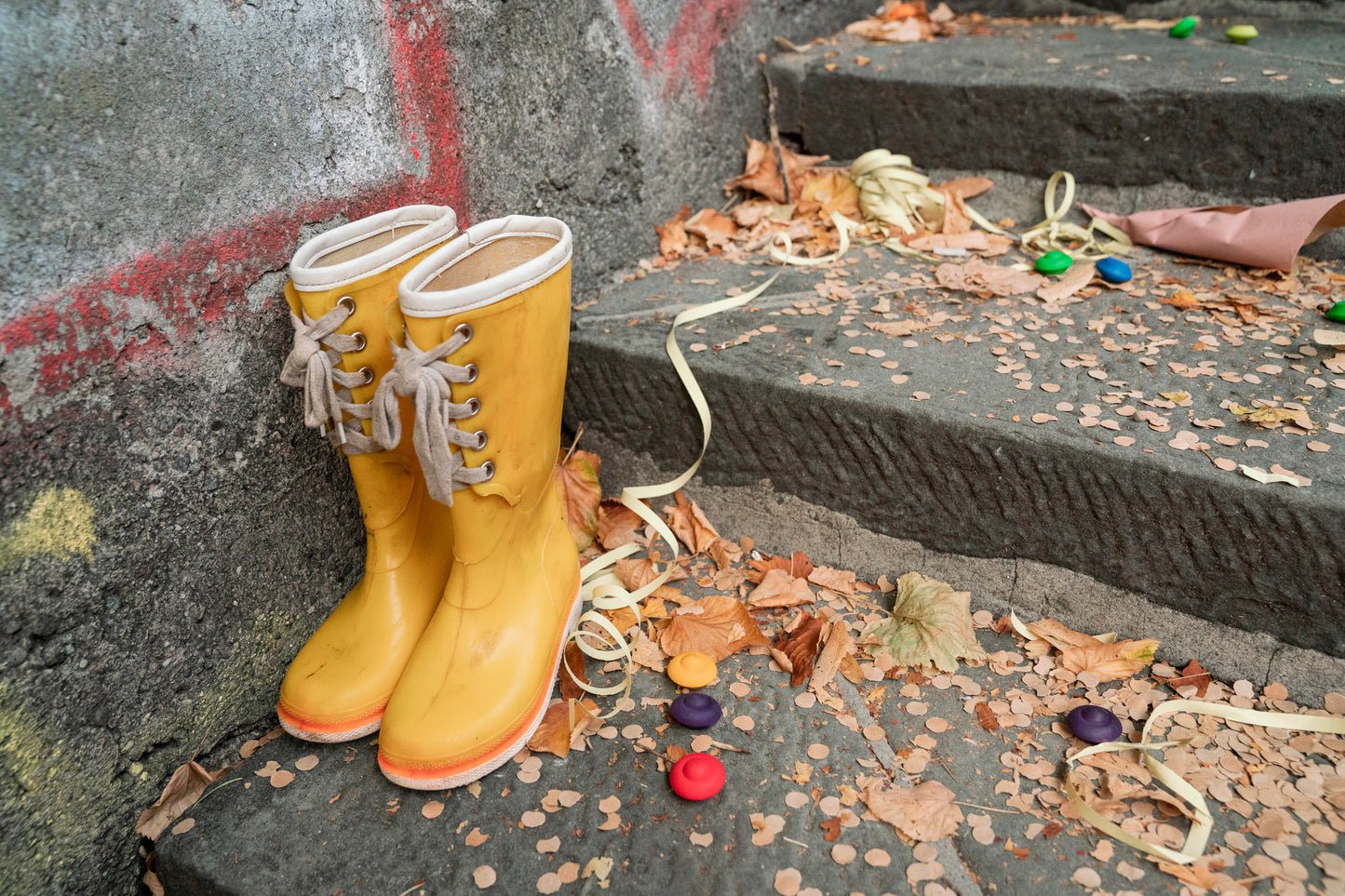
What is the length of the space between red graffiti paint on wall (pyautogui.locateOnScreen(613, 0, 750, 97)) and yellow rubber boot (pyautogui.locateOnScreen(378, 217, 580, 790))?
936 mm

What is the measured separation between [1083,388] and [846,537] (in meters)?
0.52

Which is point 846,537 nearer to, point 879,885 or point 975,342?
point 975,342

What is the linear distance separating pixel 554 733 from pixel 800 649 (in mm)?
444

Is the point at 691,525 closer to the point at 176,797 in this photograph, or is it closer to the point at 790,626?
the point at 790,626

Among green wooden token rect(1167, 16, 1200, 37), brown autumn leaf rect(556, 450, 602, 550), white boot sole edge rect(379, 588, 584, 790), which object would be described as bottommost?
white boot sole edge rect(379, 588, 584, 790)

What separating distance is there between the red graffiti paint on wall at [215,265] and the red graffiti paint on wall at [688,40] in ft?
2.10

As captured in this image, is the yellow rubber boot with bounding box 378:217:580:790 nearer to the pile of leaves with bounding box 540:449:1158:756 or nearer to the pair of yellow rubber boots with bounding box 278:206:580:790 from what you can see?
the pair of yellow rubber boots with bounding box 278:206:580:790

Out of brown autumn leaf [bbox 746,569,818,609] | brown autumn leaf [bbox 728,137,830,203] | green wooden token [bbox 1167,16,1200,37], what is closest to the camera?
brown autumn leaf [bbox 746,569,818,609]

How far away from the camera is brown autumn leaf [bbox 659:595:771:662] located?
4.90 ft

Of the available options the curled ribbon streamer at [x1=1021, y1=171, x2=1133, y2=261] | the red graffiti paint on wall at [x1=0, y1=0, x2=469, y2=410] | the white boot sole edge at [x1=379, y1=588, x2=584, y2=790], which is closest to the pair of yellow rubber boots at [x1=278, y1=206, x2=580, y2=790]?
the white boot sole edge at [x1=379, y1=588, x2=584, y2=790]

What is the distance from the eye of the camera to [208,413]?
125cm

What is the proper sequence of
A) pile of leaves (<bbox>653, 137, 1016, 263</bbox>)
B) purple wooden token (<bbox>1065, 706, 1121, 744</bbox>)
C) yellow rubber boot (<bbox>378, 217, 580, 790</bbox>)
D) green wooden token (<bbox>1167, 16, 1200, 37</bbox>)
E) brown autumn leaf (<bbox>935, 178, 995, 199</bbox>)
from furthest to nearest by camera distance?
green wooden token (<bbox>1167, 16, 1200, 37</bbox>) → brown autumn leaf (<bbox>935, 178, 995, 199</bbox>) → pile of leaves (<bbox>653, 137, 1016, 263</bbox>) → purple wooden token (<bbox>1065, 706, 1121, 744</bbox>) → yellow rubber boot (<bbox>378, 217, 580, 790</bbox>)

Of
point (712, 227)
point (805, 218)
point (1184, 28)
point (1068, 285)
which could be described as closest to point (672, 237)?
point (712, 227)

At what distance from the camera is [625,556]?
174cm
